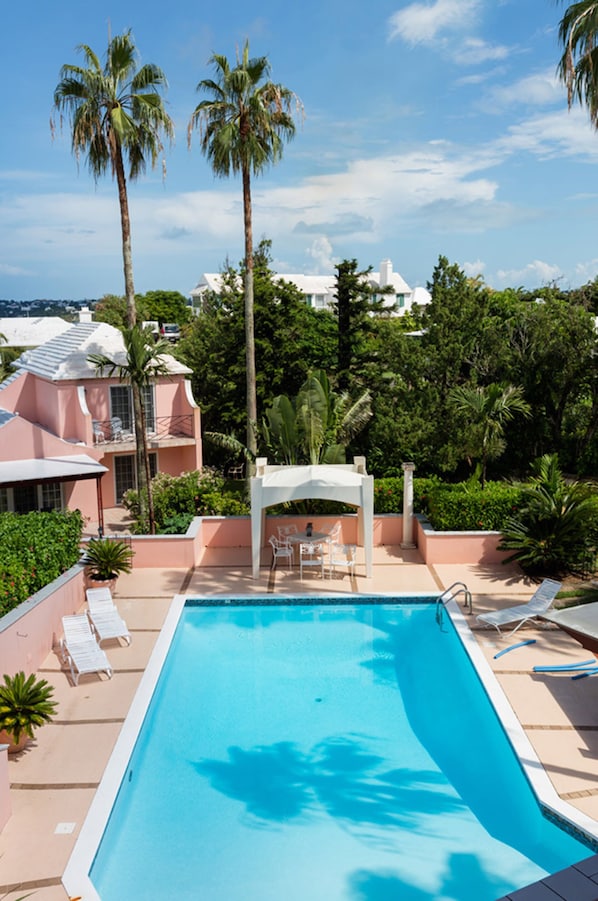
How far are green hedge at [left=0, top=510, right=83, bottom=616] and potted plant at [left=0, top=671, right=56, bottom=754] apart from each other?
2.19 meters

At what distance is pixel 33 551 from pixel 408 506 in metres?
9.49

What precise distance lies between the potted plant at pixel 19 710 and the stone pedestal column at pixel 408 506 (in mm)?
10792

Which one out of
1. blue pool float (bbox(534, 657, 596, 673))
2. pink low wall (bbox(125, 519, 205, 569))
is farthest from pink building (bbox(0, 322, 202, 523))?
blue pool float (bbox(534, 657, 596, 673))

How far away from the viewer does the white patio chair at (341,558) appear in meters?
17.2

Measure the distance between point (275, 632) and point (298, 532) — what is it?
13.5ft

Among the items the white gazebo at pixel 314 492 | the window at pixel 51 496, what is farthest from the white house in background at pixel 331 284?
the white gazebo at pixel 314 492

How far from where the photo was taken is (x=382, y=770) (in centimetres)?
1023

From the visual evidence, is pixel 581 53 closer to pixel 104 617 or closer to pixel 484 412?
pixel 484 412

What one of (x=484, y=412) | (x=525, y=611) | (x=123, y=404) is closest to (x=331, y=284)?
(x=123, y=404)

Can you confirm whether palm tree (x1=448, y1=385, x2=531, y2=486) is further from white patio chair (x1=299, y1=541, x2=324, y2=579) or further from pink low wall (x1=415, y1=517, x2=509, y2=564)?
white patio chair (x1=299, y1=541, x2=324, y2=579)

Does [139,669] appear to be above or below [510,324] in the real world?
below

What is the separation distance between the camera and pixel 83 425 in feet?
73.2

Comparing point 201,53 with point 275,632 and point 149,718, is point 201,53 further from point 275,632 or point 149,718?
point 149,718

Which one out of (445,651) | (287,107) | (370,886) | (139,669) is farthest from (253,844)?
(287,107)
